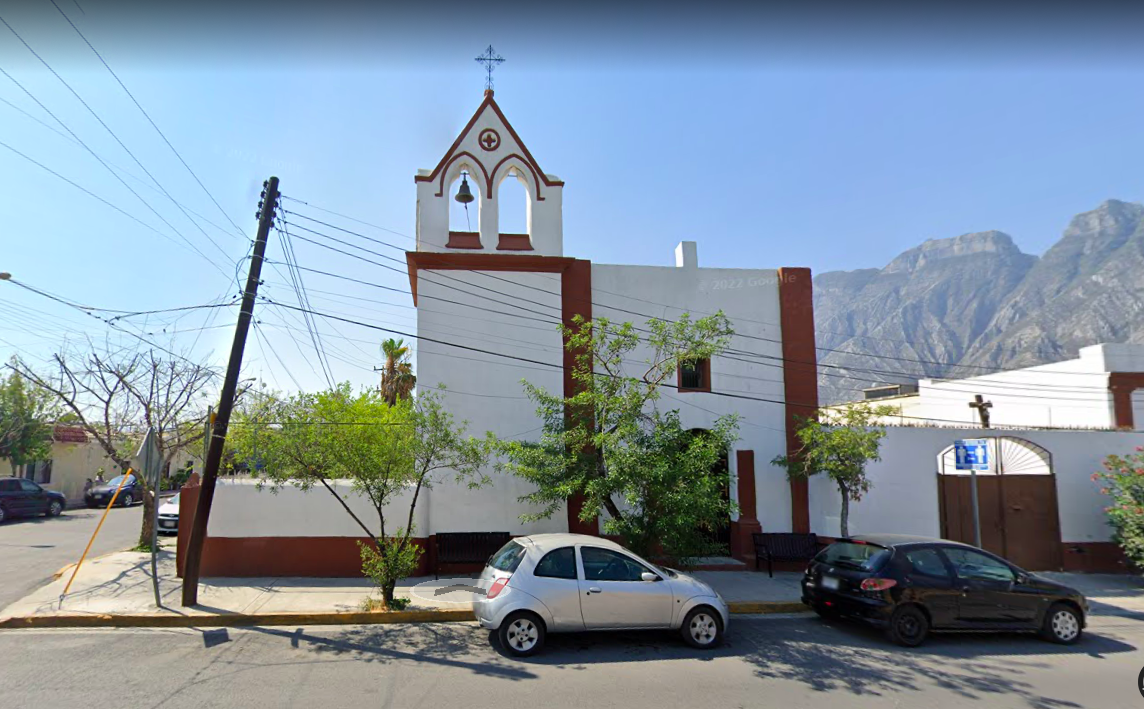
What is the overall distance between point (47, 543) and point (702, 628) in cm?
1726

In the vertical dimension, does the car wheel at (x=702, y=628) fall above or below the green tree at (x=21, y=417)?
below

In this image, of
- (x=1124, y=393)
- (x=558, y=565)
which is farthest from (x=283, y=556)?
(x=1124, y=393)

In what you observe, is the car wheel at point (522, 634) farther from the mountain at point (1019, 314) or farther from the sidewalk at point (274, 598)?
the mountain at point (1019, 314)

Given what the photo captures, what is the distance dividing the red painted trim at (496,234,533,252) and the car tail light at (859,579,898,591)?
9178 millimetres

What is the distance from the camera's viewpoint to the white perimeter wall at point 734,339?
560 inches

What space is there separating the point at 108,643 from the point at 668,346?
925 centimetres

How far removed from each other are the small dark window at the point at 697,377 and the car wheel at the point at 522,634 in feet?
24.8

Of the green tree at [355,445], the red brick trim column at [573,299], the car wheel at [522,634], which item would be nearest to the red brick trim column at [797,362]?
the red brick trim column at [573,299]

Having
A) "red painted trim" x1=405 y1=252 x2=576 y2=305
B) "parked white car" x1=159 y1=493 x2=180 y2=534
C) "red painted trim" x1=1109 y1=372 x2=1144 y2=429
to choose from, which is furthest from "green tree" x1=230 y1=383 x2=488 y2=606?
"red painted trim" x1=1109 y1=372 x2=1144 y2=429

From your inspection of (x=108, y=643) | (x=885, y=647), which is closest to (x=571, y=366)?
(x=885, y=647)

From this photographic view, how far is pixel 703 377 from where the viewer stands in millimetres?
14656

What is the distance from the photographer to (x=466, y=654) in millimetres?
8031

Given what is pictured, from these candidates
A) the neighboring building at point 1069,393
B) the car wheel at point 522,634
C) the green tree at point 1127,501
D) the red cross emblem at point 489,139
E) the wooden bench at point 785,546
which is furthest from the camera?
the neighboring building at point 1069,393

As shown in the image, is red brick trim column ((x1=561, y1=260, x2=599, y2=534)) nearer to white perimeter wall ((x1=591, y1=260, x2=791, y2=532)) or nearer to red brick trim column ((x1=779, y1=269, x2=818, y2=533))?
white perimeter wall ((x1=591, y1=260, x2=791, y2=532))
